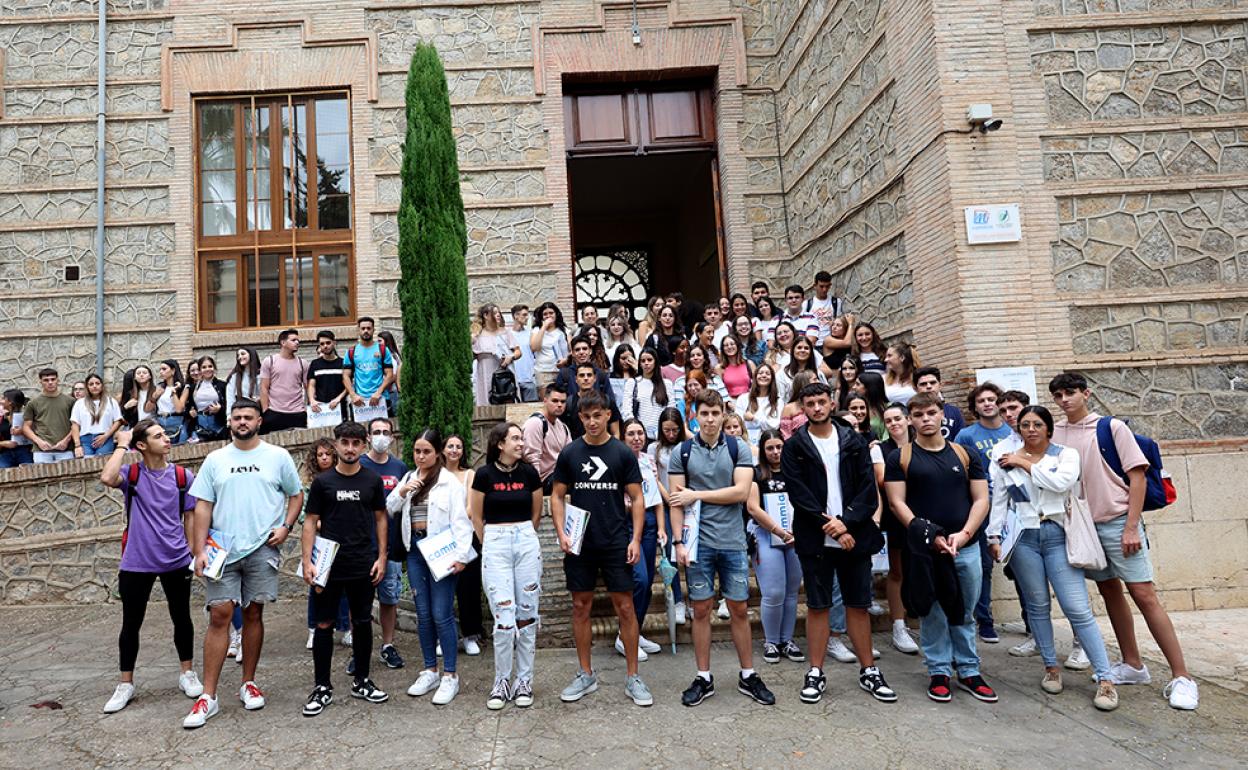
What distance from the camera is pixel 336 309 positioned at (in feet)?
40.0

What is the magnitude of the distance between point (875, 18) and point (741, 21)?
4.01 m

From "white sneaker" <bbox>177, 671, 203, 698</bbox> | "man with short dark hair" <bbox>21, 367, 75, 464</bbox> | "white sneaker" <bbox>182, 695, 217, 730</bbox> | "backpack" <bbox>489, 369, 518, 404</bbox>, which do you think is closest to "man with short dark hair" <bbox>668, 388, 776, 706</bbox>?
"white sneaker" <bbox>182, 695, 217, 730</bbox>

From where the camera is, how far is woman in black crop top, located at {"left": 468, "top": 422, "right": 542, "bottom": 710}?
4.98m

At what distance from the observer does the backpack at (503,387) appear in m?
9.09

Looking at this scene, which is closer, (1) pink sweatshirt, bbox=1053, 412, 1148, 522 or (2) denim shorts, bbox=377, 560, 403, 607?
(1) pink sweatshirt, bbox=1053, 412, 1148, 522

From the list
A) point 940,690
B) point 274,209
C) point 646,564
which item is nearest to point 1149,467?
point 940,690

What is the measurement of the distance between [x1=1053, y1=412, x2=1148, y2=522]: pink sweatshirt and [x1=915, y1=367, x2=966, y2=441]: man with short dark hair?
1.14 m

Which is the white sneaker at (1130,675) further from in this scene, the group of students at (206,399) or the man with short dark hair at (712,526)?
the group of students at (206,399)

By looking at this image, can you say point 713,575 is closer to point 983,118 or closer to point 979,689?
point 979,689

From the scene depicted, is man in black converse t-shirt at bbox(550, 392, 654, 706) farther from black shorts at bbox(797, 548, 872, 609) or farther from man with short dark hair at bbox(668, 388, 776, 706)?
black shorts at bbox(797, 548, 872, 609)

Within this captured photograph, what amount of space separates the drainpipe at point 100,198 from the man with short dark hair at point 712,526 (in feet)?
33.4

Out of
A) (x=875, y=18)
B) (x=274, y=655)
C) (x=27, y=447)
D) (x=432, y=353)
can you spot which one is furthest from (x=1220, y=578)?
(x=27, y=447)

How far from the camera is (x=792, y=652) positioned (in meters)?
5.73

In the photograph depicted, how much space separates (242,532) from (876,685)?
403cm
